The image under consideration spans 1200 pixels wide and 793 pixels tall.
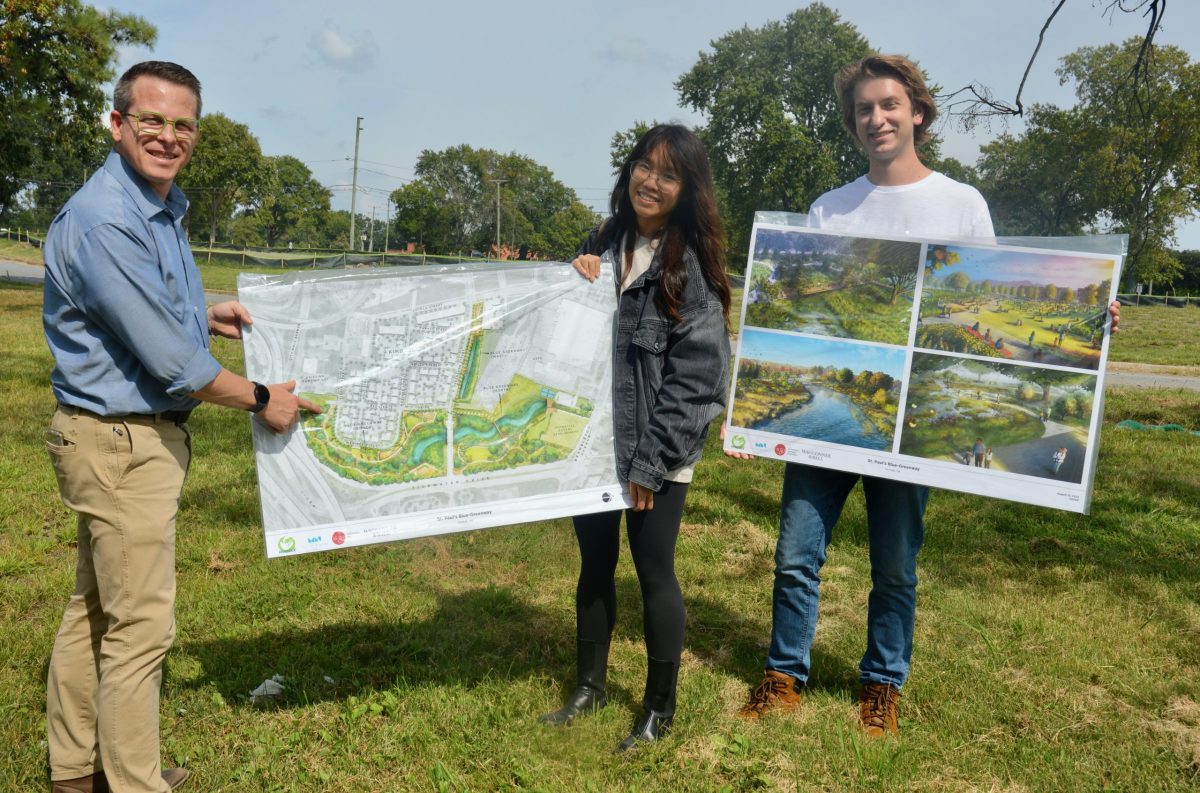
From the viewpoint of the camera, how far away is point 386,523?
2891mm

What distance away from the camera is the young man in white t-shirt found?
3.04 meters

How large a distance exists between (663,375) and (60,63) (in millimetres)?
20314

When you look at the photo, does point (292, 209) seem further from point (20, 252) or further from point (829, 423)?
point (829, 423)

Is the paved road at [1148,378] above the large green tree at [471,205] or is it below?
below

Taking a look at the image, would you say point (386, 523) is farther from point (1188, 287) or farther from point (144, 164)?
point (1188, 287)

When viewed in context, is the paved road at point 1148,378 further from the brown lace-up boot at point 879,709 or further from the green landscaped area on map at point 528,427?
the green landscaped area on map at point 528,427

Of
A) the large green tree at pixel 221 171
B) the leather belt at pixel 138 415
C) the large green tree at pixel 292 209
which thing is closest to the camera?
the leather belt at pixel 138 415

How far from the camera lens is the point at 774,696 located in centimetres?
347

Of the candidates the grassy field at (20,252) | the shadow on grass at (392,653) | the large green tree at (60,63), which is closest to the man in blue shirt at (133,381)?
the shadow on grass at (392,653)

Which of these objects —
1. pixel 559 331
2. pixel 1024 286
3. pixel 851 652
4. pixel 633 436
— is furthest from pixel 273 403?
pixel 851 652

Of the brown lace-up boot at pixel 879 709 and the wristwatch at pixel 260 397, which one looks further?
the brown lace-up boot at pixel 879 709

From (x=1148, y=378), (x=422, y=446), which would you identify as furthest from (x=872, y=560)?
(x=1148, y=378)

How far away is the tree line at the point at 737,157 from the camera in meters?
7.77

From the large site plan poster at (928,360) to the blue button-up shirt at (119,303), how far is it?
1.95 metres
